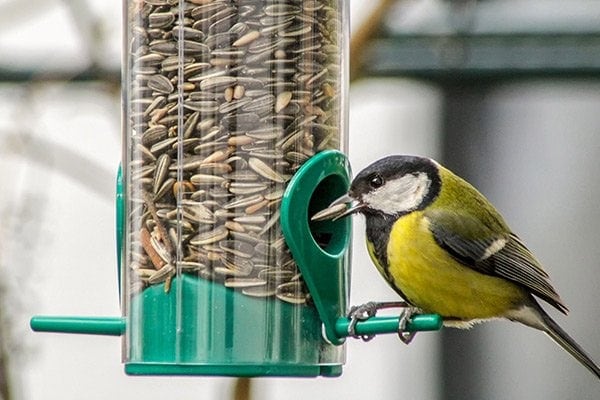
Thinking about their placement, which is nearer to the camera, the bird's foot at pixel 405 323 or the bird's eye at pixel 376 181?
the bird's foot at pixel 405 323

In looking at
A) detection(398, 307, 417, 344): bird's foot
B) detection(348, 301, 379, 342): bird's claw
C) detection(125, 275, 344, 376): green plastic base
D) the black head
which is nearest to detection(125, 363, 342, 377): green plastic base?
detection(125, 275, 344, 376): green plastic base

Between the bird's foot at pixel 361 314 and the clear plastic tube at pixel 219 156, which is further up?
the clear plastic tube at pixel 219 156

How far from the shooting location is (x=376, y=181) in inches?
222

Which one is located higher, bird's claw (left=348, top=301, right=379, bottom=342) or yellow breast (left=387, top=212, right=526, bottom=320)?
yellow breast (left=387, top=212, right=526, bottom=320)

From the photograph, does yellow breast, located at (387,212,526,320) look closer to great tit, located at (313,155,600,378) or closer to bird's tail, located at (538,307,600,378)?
great tit, located at (313,155,600,378)

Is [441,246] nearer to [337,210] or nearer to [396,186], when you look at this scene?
[396,186]

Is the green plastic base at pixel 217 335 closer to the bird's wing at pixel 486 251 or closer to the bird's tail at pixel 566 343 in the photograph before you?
the bird's wing at pixel 486 251

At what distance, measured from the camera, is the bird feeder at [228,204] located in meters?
5.32

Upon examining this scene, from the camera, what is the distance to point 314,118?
5551 millimetres

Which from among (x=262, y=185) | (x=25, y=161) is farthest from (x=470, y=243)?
(x=25, y=161)

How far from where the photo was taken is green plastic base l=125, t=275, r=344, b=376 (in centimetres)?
525

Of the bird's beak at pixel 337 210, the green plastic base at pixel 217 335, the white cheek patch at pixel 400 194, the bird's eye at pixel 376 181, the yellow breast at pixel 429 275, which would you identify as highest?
the bird's eye at pixel 376 181

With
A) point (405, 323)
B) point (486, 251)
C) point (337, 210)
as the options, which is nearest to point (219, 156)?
point (337, 210)

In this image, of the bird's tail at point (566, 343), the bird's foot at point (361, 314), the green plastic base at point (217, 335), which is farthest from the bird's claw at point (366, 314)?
the bird's tail at point (566, 343)
